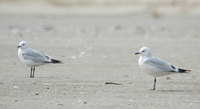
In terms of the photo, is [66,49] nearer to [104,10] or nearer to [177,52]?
[177,52]

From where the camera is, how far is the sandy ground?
8828 millimetres

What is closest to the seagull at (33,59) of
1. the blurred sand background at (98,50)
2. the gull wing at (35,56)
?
the gull wing at (35,56)

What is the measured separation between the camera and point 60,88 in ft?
32.8

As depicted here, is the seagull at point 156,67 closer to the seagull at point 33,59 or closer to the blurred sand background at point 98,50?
the blurred sand background at point 98,50

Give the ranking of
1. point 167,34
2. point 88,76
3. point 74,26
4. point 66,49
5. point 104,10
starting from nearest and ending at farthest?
1. point 88,76
2. point 66,49
3. point 167,34
4. point 74,26
5. point 104,10

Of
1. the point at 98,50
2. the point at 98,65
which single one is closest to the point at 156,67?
the point at 98,65

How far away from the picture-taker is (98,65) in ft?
43.2

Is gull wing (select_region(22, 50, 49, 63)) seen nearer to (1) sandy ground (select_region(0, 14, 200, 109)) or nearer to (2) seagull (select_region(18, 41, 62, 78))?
(2) seagull (select_region(18, 41, 62, 78))

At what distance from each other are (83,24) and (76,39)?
610cm

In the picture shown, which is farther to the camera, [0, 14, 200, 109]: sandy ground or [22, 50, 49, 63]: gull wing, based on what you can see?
[22, 50, 49, 63]: gull wing

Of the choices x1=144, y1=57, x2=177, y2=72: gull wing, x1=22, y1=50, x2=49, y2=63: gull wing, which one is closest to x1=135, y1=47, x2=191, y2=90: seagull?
x1=144, y1=57, x2=177, y2=72: gull wing

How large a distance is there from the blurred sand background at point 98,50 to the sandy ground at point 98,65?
0.01 meters

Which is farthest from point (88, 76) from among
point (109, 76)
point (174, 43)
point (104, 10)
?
point (104, 10)

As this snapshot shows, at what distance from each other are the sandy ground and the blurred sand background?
0.01m
